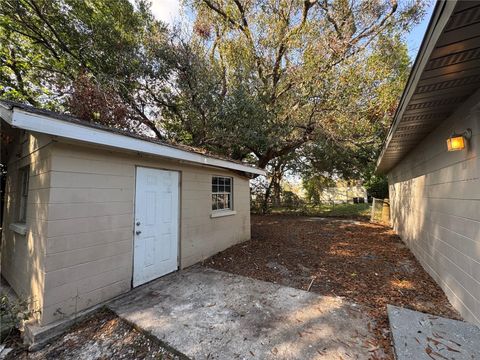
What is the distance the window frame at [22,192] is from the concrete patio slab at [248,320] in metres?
2.55

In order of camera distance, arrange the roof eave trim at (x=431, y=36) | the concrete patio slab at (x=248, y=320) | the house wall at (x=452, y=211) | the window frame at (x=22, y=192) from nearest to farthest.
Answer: the roof eave trim at (x=431, y=36), the concrete patio slab at (x=248, y=320), the house wall at (x=452, y=211), the window frame at (x=22, y=192)

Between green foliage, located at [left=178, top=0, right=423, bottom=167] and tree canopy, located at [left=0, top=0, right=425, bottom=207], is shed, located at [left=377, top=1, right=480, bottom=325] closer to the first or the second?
green foliage, located at [left=178, top=0, right=423, bottom=167]

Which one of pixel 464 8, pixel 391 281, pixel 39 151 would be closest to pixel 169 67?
pixel 39 151

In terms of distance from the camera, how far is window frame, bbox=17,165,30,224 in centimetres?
401

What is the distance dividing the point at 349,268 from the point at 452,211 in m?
2.15

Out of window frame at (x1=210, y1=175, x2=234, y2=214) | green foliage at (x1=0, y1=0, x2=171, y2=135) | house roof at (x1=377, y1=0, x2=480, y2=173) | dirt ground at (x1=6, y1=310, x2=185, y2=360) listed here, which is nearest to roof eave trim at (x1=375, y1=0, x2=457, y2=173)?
house roof at (x1=377, y1=0, x2=480, y2=173)

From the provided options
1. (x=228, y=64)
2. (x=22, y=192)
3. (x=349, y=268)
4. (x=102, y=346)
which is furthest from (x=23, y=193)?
(x=228, y=64)

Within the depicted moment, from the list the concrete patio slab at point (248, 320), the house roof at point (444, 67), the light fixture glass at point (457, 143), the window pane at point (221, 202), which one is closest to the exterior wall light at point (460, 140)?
the light fixture glass at point (457, 143)

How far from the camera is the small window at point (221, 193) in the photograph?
594cm

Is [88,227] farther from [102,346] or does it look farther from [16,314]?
[102,346]

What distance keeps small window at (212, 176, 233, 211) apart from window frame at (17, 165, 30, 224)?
3.68 m

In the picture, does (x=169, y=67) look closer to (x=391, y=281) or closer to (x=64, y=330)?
(x=64, y=330)

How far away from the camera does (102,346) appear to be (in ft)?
8.13

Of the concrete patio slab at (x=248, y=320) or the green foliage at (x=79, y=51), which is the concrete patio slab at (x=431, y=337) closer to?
the concrete patio slab at (x=248, y=320)
